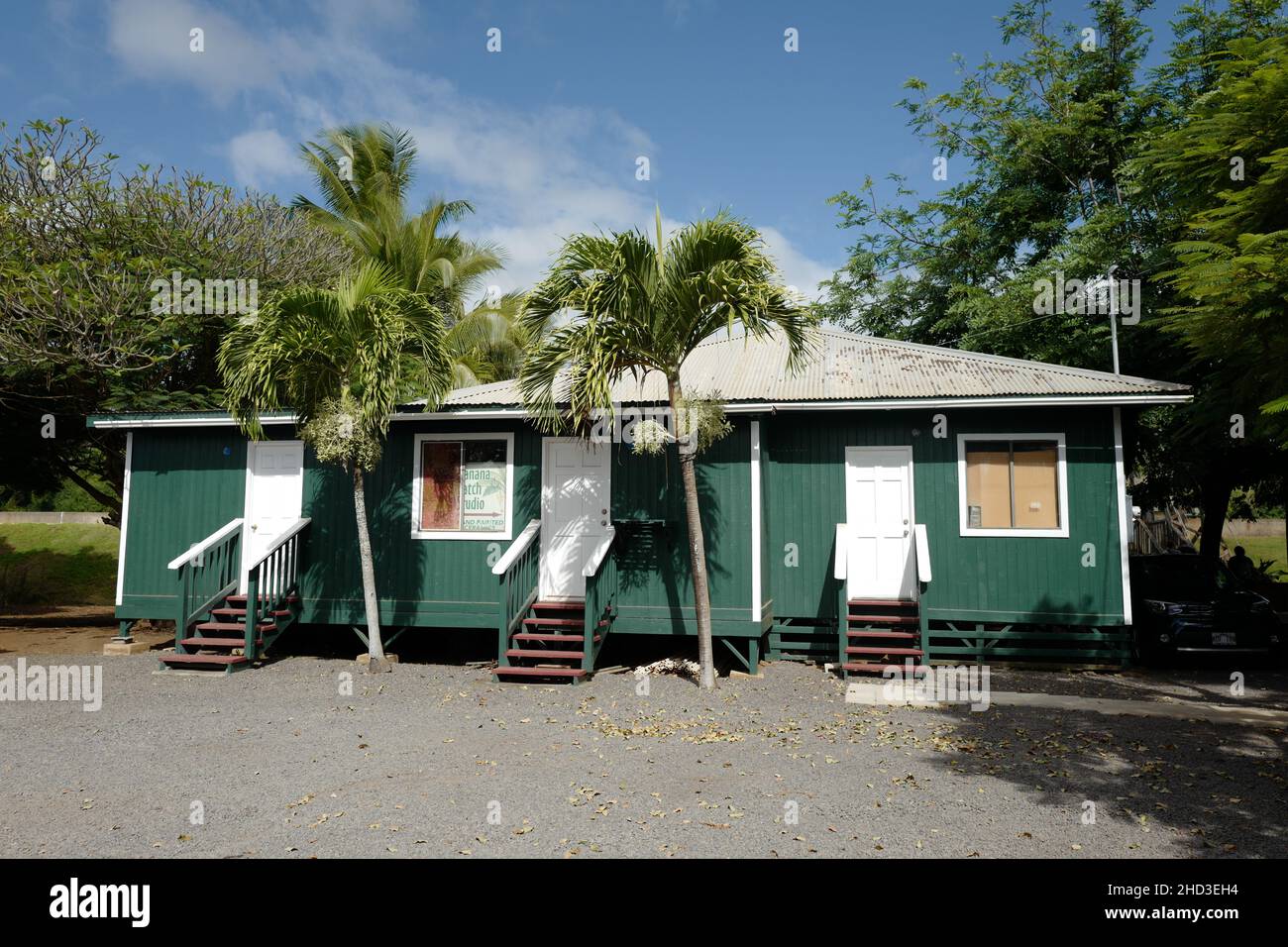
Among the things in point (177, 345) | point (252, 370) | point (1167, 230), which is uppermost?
A: point (1167, 230)

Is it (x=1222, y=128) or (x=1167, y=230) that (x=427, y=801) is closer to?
(x=1222, y=128)

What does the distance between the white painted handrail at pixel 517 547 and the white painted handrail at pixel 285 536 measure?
9.34ft

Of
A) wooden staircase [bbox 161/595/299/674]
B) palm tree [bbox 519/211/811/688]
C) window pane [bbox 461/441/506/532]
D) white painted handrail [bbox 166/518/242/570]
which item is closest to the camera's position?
palm tree [bbox 519/211/811/688]

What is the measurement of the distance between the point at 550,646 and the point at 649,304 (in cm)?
458

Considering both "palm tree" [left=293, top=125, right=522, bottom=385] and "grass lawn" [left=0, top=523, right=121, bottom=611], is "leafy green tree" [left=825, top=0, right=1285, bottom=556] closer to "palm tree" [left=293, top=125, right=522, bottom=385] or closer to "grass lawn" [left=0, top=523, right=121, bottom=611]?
"palm tree" [left=293, top=125, right=522, bottom=385]

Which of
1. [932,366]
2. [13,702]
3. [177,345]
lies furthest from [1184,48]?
[13,702]

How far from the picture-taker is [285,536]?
10.5m

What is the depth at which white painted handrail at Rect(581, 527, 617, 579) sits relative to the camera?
936 cm

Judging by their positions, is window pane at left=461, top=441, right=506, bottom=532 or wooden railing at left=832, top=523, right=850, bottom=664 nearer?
wooden railing at left=832, top=523, right=850, bottom=664

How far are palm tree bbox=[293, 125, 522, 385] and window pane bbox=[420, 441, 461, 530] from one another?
10054mm

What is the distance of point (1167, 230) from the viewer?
13.7 metres

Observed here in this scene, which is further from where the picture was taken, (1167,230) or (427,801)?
(1167,230)

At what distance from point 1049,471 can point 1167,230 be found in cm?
660

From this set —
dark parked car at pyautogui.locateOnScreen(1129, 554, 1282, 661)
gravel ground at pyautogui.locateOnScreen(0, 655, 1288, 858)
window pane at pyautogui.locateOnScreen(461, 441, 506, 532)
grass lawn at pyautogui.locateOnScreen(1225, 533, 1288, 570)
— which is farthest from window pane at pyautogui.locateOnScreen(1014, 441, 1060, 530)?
grass lawn at pyautogui.locateOnScreen(1225, 533, 1288, 570)
